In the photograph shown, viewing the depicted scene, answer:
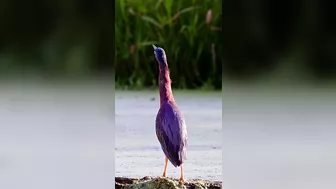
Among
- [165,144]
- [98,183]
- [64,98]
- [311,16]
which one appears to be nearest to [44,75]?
[64,98]

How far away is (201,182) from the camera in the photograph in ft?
4.68

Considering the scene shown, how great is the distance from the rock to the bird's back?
0.04m

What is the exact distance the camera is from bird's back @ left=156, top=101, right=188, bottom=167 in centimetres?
141

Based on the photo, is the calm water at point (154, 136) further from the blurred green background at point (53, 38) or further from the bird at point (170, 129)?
the blurred green background at point (53, 38)

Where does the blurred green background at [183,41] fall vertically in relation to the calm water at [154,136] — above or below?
above

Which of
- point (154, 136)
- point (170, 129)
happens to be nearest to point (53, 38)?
point (154, 136)

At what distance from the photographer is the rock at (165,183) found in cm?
142

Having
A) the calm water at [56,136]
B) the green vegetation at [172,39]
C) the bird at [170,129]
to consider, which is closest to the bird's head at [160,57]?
the bird at [170,129]

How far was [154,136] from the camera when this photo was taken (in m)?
1.65

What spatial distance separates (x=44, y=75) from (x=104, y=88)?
0.24m

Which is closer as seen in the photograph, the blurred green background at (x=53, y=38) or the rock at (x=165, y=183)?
the rock at (x=165, y=183)

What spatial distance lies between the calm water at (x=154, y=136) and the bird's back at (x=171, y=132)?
3 centimetres

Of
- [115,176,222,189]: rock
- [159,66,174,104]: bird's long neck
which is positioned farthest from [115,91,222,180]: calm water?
[159,66,174,104]: bird's long neck

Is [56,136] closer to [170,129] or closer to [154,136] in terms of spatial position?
[154,136]
